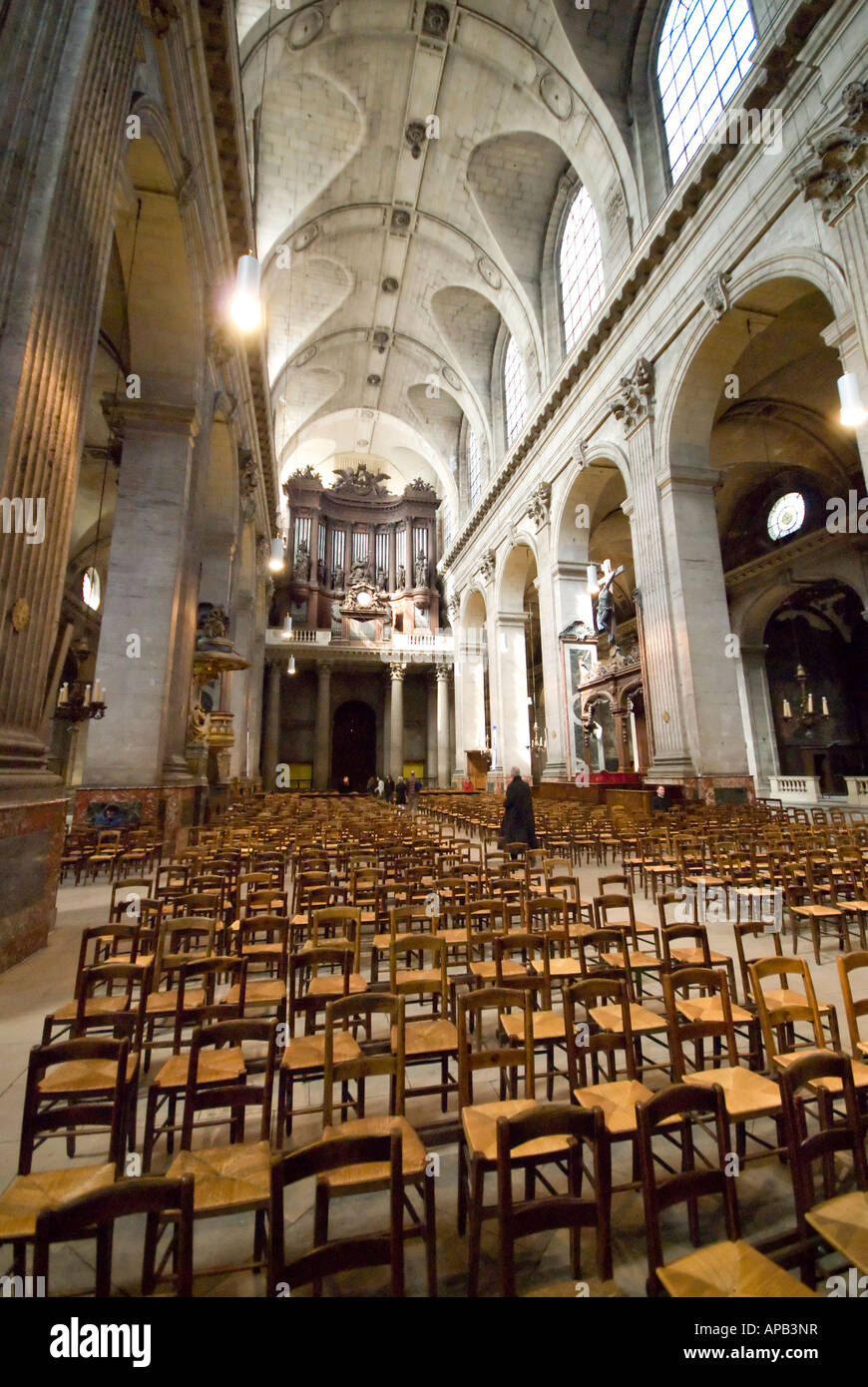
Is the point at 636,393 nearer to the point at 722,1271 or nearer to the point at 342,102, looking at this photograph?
the point at 342,102

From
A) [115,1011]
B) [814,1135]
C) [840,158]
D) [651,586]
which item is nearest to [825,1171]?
[814,1135]

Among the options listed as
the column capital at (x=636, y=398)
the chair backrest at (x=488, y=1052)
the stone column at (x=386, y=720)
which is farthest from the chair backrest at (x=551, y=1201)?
the stone column at (x=386, y=720)

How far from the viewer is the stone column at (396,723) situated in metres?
27.9

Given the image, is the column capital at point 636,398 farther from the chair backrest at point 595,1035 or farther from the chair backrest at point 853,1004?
the chair backrest at point 595,1035

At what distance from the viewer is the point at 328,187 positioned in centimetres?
1748

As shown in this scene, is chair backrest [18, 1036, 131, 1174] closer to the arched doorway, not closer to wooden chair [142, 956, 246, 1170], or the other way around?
wooden chair [142, 956, 246, 1170]

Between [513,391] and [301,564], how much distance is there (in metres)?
13.1

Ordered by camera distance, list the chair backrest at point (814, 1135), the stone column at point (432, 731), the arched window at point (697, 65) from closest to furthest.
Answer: the chair backrest at point (814, 1135) → the arched window at point (697, 65) → the stone column at point (432, 731)

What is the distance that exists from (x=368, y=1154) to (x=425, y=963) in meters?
3.93

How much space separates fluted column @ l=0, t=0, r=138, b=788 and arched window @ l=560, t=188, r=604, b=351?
43.7 ft

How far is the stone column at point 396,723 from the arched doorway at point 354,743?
3.62 m

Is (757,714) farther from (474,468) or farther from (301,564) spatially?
(301,564)

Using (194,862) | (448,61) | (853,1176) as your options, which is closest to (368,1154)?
(853,1176)
